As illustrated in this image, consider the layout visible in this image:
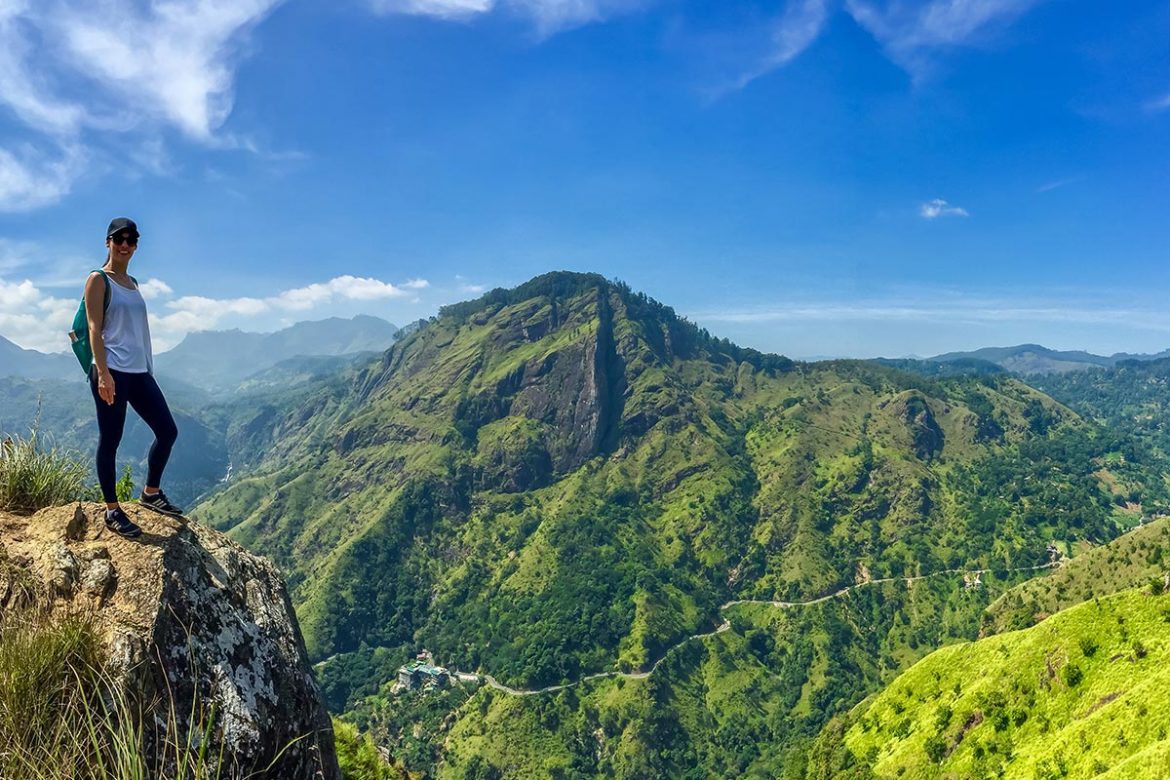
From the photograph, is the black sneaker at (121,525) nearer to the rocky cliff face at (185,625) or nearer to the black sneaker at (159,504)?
the rocky cliff face at (185,625)

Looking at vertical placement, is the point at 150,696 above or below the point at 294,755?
above

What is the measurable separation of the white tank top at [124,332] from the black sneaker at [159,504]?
1933mm

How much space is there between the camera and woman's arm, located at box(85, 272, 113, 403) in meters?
6.27

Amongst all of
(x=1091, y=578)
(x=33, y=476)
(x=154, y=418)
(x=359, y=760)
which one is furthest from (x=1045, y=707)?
(x=33, y=476)

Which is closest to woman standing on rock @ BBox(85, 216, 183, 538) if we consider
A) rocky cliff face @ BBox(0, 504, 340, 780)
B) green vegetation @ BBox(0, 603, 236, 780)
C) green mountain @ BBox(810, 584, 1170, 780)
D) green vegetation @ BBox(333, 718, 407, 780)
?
rocky cliff face @ BBox(0, 504, 340, 780)

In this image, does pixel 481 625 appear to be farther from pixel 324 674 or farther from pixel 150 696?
pixel 150 696

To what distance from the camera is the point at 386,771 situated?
12648 mm

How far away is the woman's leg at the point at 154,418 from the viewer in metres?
6.88

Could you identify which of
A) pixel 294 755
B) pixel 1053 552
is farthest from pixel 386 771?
pixel 1053 552

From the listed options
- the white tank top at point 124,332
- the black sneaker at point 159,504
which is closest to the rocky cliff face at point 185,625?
the black sneaker at point 159,504

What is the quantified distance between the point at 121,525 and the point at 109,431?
45.2 inches

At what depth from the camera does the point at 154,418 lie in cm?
711

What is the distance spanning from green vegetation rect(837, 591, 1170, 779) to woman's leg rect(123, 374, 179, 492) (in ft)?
115

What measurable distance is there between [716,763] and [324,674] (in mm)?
102291
